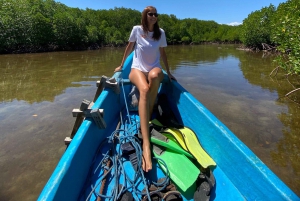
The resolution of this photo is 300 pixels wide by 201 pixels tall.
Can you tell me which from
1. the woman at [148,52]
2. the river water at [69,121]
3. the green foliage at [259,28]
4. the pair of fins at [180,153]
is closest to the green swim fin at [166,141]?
the pair of fins at [180,153]

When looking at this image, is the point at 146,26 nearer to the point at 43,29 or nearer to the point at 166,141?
the point at 166,141

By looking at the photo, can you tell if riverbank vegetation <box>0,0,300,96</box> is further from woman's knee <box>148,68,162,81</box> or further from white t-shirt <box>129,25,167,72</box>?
woman's knee <box>148,68,162,81</box>

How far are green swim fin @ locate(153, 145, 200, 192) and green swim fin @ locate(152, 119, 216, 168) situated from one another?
0.09 metres

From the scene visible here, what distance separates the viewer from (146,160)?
192cm

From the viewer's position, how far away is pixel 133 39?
2943 millimetres

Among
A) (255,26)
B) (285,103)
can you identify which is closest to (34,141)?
(285,103)

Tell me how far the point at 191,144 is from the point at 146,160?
524mm

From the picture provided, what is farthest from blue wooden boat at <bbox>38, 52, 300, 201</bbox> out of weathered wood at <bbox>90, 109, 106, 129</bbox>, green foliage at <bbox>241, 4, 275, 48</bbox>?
green foliage at <bbox>241, 4, 275, 48</bbox>

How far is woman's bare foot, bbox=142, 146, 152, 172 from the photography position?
1.87 metres

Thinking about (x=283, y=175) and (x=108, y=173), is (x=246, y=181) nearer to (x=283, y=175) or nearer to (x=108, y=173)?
(x=108, y=173)

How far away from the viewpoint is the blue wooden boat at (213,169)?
129 cm

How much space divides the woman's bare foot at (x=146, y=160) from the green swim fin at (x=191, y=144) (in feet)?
1.21

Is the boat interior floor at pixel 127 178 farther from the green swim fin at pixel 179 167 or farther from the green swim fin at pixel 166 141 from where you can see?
the green swim fin at pixel 166 141

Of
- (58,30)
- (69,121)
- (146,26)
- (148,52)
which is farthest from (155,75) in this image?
(58,30)
